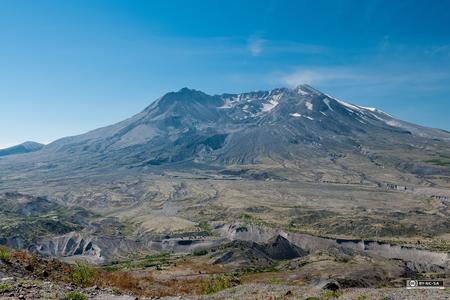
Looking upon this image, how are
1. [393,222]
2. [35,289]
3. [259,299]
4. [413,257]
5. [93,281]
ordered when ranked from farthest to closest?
[393,222] < [413,257] < [93,281] < [259,299] < [35,289]

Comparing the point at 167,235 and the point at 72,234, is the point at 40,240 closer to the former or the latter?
the point at 72,234

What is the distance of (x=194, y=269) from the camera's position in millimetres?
82438

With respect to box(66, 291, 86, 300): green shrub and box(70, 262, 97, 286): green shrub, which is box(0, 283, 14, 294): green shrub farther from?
box(70, 262, 97, 286): green shrub

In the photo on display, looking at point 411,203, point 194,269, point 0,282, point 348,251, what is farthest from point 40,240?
point 411,203

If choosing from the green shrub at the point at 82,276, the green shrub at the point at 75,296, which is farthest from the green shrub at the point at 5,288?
the green shrub at the point at 82,276

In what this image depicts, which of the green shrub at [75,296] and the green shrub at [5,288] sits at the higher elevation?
the green shrub at [5,288]

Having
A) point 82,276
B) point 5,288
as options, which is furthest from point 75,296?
point 82,276

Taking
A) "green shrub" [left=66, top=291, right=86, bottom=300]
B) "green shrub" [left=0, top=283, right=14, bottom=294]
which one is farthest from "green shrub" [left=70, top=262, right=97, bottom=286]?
"green shrub" [left=66, top=291, right=86, bottom=300]

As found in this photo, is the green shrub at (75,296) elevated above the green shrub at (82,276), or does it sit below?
above

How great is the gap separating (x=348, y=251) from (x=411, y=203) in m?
94.0

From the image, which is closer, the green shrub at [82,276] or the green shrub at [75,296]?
the green shrub at [75,296]

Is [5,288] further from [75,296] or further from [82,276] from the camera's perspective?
[82,276]

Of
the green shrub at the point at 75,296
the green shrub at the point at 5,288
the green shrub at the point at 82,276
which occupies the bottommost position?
the green shrub at the point at 82,276

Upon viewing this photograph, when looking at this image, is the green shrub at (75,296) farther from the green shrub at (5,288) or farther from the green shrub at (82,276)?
the green shrub at (82,276)
